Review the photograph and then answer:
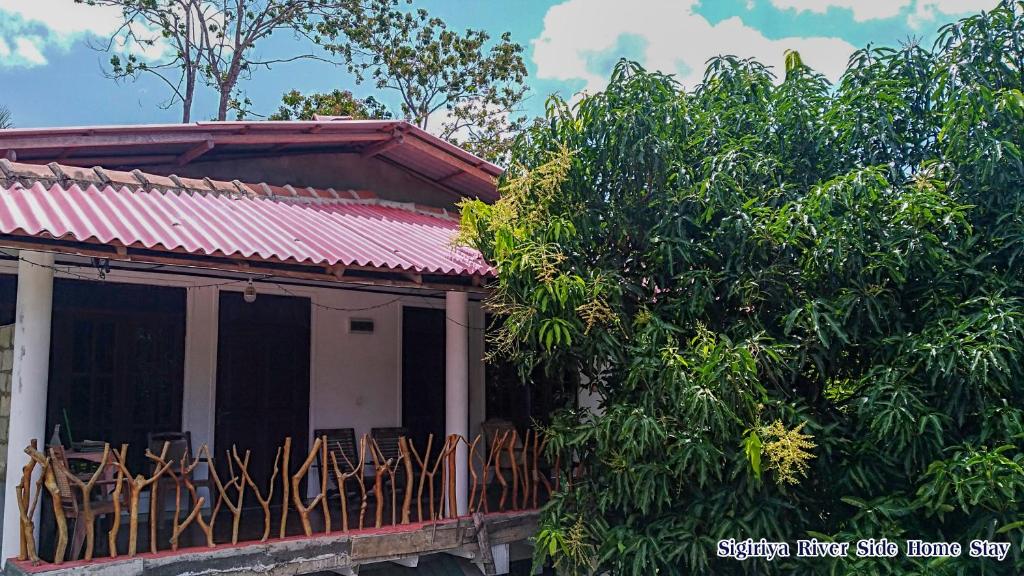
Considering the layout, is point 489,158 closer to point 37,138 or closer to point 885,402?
point 37,138

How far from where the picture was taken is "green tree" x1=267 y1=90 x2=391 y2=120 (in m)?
20.0

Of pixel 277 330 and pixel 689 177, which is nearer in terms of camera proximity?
pixel 689 177

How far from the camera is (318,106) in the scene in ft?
66.5

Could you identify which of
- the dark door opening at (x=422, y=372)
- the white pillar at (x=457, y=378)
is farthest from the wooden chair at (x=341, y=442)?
the white pillar at (x=457, y=378)

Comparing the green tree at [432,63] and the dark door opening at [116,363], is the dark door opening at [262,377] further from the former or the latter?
the green tree at [432,63]

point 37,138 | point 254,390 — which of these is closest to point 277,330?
point 254,390

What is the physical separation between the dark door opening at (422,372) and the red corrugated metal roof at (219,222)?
153 centimetres

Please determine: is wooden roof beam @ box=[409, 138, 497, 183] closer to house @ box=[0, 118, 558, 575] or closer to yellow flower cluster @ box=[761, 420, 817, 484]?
house @ box=[0, 118, 558, 575]

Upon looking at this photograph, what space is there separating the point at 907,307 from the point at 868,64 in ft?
6.16

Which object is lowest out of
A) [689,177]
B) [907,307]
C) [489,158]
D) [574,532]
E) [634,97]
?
[574,532]

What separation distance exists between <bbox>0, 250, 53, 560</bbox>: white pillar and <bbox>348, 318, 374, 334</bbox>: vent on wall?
12.3 feet

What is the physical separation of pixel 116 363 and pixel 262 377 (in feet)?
4.65

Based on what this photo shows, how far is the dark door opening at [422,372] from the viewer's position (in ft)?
31.6

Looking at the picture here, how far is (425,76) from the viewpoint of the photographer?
21156 millimetres
